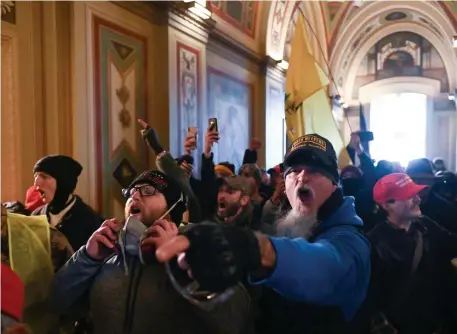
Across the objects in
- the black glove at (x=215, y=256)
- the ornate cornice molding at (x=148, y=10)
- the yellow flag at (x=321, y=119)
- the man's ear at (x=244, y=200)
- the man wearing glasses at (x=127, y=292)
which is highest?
the ornate cornice molding at (x=148, y=10)

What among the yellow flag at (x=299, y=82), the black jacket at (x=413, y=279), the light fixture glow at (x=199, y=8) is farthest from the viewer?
the light fixture glow at (x=199, y=8)

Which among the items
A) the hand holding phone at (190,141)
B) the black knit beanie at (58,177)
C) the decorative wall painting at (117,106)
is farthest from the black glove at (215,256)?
the decorative wall painting at (117,106)

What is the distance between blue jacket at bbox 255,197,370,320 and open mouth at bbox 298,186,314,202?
95 mm

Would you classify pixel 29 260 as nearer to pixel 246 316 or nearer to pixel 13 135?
pixel 246 316

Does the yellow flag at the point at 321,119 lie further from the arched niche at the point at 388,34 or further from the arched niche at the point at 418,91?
the arched niche at the point at 418,91

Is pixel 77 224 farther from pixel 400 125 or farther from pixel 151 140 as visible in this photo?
pixel 400 125

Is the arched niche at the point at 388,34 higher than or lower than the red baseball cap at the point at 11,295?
higher

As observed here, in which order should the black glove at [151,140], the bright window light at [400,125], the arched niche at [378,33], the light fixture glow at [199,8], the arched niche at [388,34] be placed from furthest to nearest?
the bright window light at [400,125] → the arched niche at [388,34] → the arched niche at [378,33] → the light fixture glow at [199,8] → the black glove at [151,140]

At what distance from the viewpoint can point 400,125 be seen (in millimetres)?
20250

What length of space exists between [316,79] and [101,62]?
219cm

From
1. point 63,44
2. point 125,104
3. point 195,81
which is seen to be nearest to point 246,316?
point 63,44

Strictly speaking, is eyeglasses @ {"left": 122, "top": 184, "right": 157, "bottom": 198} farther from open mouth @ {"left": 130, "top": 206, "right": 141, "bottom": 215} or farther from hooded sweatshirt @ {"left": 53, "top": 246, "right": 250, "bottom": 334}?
hooded sweatshirt @ {"left": 53, "top": 246, "right": 250, "bottom": 334}

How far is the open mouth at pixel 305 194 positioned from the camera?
1.49 metres

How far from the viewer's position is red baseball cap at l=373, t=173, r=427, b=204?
282cm
